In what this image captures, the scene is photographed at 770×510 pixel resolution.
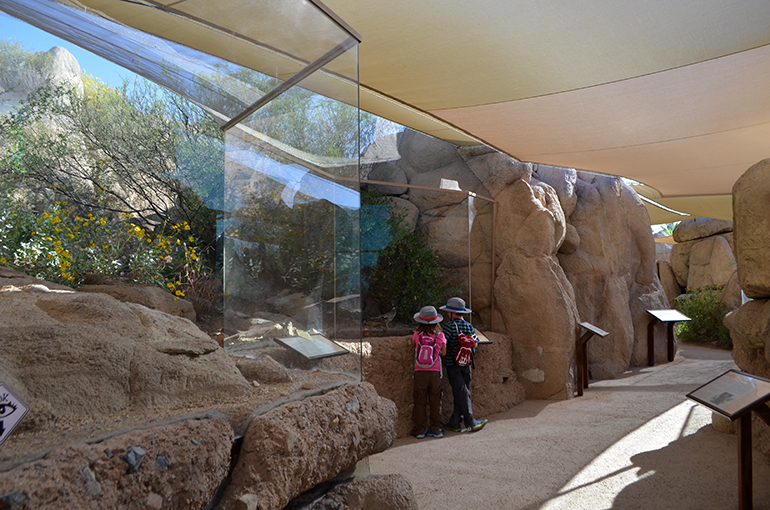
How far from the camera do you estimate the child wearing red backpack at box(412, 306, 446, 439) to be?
17.0 feet

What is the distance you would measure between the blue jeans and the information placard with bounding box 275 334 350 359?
3368 millimetres

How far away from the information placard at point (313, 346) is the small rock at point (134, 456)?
2.73 feet

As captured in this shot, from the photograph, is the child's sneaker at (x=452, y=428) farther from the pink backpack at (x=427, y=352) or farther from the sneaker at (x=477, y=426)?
the pink backpack at (x=427, y=352)

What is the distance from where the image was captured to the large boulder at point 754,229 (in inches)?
147

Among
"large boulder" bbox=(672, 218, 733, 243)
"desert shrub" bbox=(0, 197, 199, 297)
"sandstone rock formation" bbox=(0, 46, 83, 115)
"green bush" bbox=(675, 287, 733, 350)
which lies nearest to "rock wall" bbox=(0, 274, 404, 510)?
"sandstone rock formation" bbox=(0, 46, 83, 115)

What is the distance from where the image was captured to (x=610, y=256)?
8875 mm

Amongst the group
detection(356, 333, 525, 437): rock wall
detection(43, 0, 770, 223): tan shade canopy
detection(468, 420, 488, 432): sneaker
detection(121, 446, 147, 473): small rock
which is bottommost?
detection(468, 420, 488, 432): sneaker

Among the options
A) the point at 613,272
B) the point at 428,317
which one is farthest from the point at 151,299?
the point at 613,272

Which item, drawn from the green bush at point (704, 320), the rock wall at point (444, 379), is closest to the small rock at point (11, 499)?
the rock wall at point (444, 379)

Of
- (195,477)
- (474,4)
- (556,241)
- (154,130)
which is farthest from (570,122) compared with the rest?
(195,477)

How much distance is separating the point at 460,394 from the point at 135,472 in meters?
4.47

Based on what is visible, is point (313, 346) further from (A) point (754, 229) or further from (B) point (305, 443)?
(A) point (754, 229)

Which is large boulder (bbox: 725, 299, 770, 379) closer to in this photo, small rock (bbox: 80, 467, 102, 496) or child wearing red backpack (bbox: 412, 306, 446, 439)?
child wearing red backpack (bbox: 412, 306, 446, 439)

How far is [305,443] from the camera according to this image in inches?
68.6
